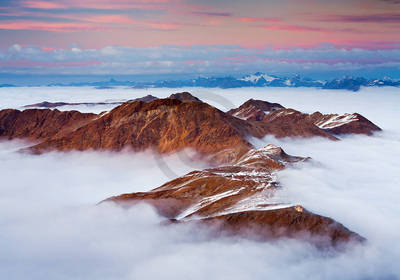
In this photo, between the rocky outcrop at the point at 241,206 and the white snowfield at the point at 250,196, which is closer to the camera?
the rocky outcrop at the point at 241,206

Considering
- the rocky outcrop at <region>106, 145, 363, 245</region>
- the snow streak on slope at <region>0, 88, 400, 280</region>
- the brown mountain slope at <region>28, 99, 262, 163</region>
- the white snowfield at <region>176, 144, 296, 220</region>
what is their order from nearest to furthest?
the snow streak on slope at <region>0, 88, 400, 280</region> → the rocky outcrop at <region>106, 145, 363, 245</region> → the white snowfield at <region>176, 144, 296, 220</region> → the brown mountain slope at <region>28, 99, 262, 163</region>

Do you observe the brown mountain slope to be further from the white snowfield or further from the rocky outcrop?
the white snowfield

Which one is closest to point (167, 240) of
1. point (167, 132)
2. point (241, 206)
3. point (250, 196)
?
point (241, 206)

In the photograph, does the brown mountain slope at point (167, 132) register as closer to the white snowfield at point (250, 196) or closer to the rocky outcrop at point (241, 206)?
the rocky outcrop at point (241, 206)

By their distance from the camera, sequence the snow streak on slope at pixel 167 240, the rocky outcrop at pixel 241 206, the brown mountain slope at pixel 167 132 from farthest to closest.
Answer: the brown mountain slope at pixel 167 132 < the rocky outcrop at pixel 241 206 < the snow streak on slope at pixel 167 240

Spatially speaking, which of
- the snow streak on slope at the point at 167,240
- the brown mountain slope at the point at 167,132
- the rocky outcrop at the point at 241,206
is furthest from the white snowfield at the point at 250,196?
the brown mountain slope at the point at 167,132

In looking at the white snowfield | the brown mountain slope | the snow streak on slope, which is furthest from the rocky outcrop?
the brown mountain slope

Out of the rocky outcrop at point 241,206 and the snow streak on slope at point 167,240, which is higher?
the rocky outcrop at point 241,206

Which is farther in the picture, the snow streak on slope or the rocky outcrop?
the rocky outcrop

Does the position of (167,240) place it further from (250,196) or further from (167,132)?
(167,132)
